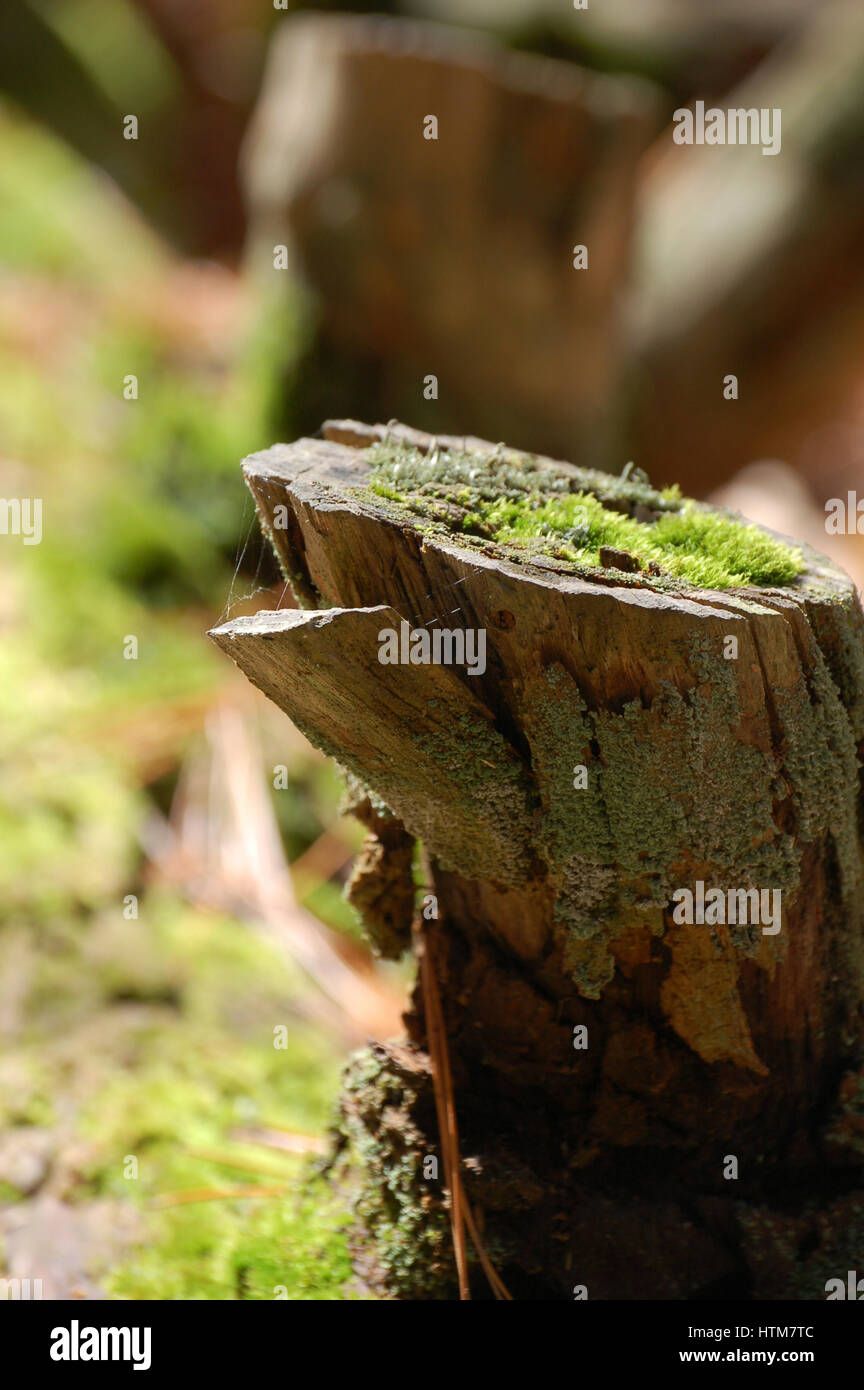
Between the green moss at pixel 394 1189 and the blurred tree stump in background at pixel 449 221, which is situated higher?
the blurred tree stump in background at pixel 449 221

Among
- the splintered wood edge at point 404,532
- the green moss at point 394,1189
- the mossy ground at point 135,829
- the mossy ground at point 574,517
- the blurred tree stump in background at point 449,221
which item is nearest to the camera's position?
the splintered wood edge at point 404,532

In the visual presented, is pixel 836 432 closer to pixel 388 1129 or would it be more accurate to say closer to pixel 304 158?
pixel 304 158

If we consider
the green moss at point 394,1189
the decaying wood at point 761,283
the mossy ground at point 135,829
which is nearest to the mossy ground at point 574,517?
the mossy ground at point 135,829

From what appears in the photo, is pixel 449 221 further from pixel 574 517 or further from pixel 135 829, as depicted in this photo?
pixel 574 517

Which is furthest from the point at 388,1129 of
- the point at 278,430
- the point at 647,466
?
the point at 647,466

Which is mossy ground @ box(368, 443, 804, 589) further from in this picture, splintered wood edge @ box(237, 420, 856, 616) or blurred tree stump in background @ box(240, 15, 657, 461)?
blurred tree stump in background @ box(240, 15, 657, 461)

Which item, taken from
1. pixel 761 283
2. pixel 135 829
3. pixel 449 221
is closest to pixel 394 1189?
pixel 135 829

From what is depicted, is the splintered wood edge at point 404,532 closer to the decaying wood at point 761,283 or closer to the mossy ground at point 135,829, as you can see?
the mossy ground at point 135,829
